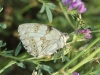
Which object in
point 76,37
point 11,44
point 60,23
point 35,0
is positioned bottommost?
point 11,44

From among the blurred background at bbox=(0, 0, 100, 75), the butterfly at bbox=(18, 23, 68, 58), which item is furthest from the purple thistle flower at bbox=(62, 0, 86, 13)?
the blurred background at bbox=(0, 0, 100, 75)

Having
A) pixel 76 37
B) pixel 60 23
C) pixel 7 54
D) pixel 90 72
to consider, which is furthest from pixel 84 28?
pixel 60 23

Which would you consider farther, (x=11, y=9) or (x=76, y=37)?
(x=11, y=9)

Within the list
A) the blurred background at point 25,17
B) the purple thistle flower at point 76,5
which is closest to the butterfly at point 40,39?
the purple thistle flower at point 76,5

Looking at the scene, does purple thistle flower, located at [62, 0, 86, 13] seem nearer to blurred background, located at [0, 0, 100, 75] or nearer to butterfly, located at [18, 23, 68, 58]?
butterfly, located at [18, 23, 68, 58]

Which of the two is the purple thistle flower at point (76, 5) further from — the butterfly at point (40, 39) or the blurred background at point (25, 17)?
the blurred background at point (25, 17)

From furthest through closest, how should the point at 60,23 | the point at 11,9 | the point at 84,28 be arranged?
1. the point at 11,9
2. the point at 60,23
3. the point at 84,28

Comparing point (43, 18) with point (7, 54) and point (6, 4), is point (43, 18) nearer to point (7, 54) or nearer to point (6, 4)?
point (6, 4)

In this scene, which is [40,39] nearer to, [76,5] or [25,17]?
[76,5]
